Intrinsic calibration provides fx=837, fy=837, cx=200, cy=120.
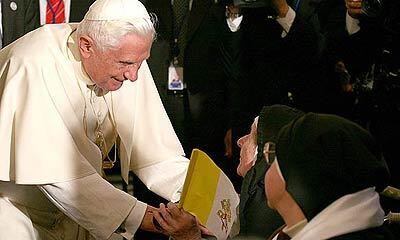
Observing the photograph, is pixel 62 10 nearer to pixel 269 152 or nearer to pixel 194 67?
pixel 194 67

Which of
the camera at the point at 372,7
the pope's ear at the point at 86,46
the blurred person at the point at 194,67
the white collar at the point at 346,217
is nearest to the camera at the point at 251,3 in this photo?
the blurred person at the point at 194,67

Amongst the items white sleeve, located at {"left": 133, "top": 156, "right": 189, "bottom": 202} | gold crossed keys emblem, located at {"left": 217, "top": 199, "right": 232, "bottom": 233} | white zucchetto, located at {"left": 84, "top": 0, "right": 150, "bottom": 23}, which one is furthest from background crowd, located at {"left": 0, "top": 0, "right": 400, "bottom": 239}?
white zucchetto, located at {"left": 84, "top": 0, "right": 150, "bottom": 23}

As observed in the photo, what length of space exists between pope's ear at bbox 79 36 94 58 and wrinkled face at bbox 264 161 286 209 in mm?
1044

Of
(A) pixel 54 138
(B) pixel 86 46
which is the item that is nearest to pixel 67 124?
(A) pixel 54 138

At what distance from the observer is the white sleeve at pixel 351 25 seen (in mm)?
3268

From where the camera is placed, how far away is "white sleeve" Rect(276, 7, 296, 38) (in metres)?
3.48

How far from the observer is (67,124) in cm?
277

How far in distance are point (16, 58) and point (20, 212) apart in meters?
Answer: 0.51

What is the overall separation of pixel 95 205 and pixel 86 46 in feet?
1.69

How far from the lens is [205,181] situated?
2.45 meters

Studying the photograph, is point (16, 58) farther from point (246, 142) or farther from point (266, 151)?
point (266, 151)

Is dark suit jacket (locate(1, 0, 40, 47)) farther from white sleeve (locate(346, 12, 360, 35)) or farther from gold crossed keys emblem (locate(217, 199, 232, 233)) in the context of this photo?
gold crossed keys emblem (locate(217, 199, 232, 233))

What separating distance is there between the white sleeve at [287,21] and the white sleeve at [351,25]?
0.26 metres

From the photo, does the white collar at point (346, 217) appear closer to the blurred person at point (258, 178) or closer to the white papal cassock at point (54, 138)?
the blurred person at point (258, 178)
